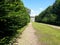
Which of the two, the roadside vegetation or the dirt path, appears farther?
the roadside vegetation

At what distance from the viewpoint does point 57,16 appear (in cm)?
9181

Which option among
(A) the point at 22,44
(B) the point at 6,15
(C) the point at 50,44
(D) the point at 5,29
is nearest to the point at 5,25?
(D) the point at 5,29

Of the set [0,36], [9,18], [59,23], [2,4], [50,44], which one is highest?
[2,4]

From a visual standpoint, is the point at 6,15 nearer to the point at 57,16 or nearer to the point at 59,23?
the point at 59,23

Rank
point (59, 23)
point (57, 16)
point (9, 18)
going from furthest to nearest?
point (57, 16) → point (59, 23) → point (9, 18)

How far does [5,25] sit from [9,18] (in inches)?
49.1

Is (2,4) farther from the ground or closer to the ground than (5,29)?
farther from the ground

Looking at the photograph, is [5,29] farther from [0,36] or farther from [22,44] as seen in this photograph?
[22,44]

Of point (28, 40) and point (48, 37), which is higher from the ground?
point (28, 40)

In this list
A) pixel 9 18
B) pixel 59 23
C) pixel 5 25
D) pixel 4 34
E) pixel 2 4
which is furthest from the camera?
pixel 59 23

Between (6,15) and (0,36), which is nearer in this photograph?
(6,15)

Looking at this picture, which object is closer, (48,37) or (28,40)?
(28,40)

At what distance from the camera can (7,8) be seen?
1203cm

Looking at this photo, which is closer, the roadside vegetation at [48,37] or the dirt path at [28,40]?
the dirt path at [28,40]
